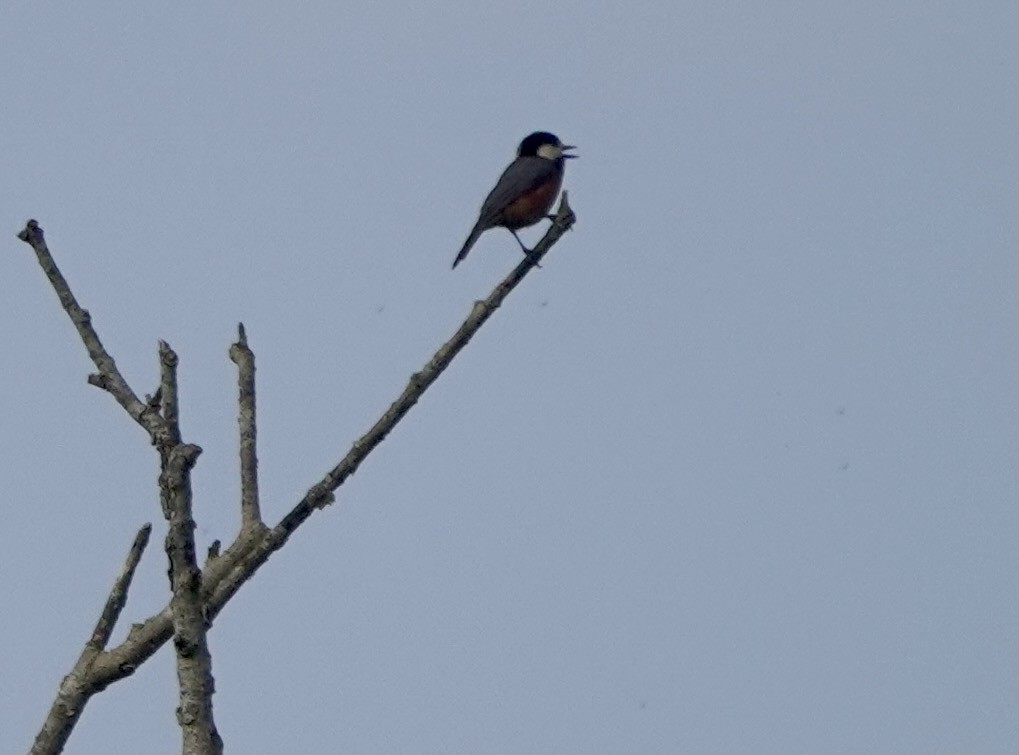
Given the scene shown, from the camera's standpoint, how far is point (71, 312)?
4.91 m

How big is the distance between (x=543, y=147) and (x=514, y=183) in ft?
4.40

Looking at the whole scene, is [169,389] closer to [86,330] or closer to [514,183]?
[86,330]

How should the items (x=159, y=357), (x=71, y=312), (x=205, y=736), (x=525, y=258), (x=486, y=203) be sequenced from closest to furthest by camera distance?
(x=205, y=736)
(x=159, y=357)
(x=71, y=312)
(x=525, y=258)
(x=486, y=203)

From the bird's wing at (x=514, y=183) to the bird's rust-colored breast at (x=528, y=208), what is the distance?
0.12 feet

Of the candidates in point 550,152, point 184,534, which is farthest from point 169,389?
point 550,152

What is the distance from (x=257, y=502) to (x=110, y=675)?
0.66 metres

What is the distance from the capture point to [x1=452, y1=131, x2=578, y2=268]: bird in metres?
12.9

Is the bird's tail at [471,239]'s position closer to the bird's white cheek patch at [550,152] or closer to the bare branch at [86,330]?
the bird's white cheek patch at [550,152]

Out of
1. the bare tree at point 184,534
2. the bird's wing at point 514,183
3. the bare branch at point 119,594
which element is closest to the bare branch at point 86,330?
the bare tree at point 184,534

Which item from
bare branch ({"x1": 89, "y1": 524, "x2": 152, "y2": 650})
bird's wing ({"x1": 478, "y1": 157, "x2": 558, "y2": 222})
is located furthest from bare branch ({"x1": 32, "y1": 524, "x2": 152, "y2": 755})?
bird's wing ({"x1": 478, "y1": 157, "x2": 558, "y2": 222})

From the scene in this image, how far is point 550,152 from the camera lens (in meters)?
14.2

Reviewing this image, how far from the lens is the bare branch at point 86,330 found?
475 centimetres

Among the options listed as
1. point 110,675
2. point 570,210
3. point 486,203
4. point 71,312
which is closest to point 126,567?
point 110,675

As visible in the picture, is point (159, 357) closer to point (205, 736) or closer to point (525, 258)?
point (205, 736)
